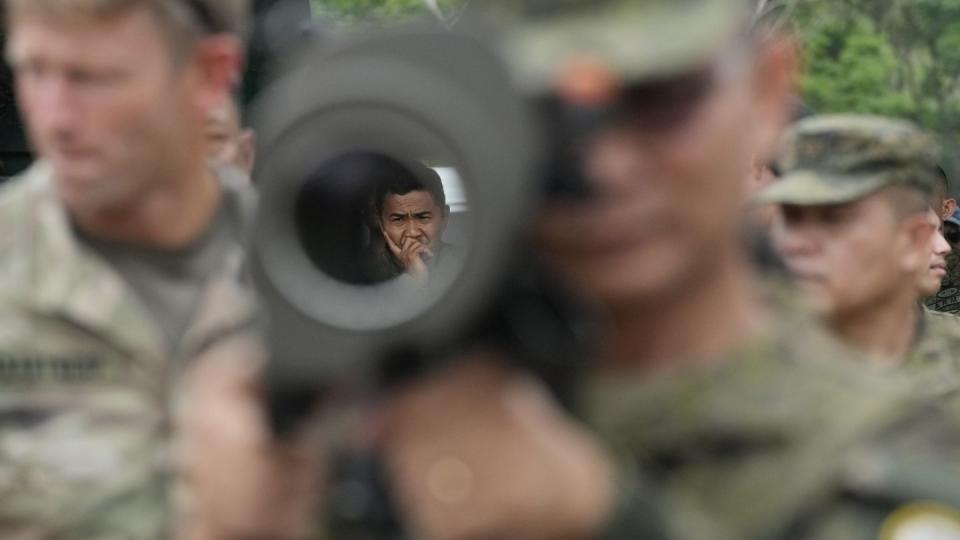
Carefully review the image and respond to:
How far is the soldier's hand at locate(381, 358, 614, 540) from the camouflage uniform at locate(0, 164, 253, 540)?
1.34m

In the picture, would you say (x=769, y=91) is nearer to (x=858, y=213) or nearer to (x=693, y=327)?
(x=693, y=327)

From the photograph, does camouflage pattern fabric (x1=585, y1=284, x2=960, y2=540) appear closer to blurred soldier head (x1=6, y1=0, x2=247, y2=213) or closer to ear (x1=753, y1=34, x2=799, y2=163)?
ear (x1=753, y1=34, x2=799, y2=163)

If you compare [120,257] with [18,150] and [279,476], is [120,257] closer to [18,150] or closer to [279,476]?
[279,476]

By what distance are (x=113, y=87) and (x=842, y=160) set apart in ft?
7.77

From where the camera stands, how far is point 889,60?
27.8 m

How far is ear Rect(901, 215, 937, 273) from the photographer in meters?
5.39

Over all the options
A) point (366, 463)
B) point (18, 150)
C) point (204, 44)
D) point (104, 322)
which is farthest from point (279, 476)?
point (18, 150)

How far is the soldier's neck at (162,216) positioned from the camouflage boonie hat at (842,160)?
6.05 ft

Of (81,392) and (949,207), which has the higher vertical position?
(949,207)

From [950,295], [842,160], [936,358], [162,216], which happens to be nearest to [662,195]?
[162,216]

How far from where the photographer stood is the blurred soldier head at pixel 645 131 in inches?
71.6

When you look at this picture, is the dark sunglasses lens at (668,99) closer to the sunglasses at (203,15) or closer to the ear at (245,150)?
the sunglasses at (203,15)

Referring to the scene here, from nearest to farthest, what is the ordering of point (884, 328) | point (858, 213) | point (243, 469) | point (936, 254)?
point (243, 469) < point (858, 213) < point (884, 328) < point (936, 254)

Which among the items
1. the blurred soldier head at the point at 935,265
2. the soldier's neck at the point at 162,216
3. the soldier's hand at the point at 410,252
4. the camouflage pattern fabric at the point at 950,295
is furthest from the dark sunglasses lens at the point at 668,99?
the camouflage pattern fabric at the point at 950,295
